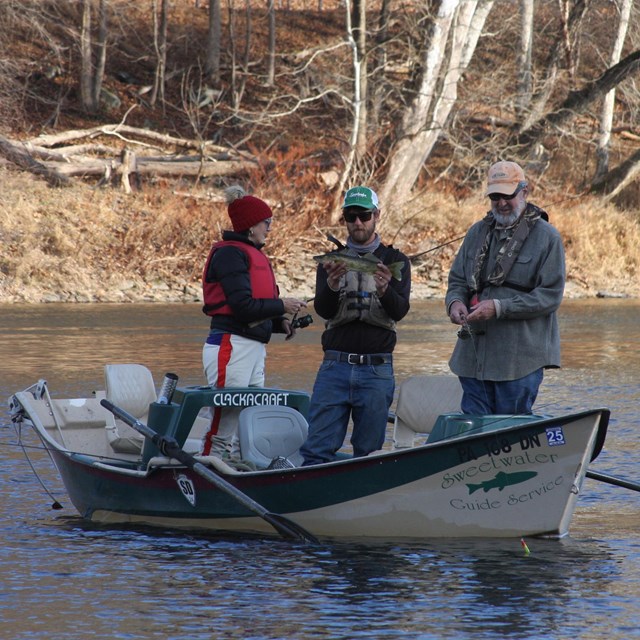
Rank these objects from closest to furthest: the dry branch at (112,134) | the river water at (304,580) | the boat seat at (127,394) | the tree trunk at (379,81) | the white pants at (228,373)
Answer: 1. the river water at (304,580)
2. the white pants at (228,373)
3. the boat seat at (127,394)
4. the dry branch at (112,134)
5. the tree trunk at (379,81)

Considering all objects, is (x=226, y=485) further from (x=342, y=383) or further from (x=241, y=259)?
(x=241, y=259)

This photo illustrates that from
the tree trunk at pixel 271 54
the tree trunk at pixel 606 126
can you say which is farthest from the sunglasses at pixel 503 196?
the tree trunk at pixel 271 54

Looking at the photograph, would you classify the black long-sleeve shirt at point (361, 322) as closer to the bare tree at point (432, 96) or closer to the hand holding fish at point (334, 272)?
the hand holding fish at point (334, 272)

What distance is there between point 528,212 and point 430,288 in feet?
67.9

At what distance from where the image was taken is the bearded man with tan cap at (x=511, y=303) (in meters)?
6.20

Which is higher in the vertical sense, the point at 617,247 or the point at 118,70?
the point at 118,70

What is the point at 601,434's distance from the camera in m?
6.16

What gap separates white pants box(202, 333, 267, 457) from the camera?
719 cm

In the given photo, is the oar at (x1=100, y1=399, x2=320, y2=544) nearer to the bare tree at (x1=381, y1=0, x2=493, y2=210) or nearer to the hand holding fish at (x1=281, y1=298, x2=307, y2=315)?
the hand holding fish at (x1=281, y1=298, x2=307, y2=315)

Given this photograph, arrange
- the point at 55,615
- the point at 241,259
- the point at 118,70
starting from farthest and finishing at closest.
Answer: the point at 118,70 < the point at 241,259 < the point at 55,615

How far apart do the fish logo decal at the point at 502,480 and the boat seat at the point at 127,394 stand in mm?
2663

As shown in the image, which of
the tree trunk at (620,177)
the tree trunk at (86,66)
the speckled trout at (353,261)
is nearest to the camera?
the speckled trout at (353,261)

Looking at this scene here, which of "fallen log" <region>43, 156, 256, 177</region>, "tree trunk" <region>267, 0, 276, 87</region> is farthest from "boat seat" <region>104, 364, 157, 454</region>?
"tree trunk" <region>267, 0, 276, 87</region>

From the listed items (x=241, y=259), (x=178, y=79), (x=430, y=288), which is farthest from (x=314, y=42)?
(x=241, y=259)
